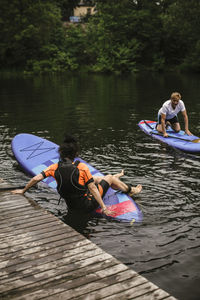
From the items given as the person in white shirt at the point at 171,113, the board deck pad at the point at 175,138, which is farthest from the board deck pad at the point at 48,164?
the person in white shirt at the point at 171,113

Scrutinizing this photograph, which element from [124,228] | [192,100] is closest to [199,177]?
[124,228]

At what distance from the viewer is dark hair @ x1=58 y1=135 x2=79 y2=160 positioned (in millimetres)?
4984

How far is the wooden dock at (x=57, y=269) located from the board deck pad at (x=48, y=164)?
1.30m

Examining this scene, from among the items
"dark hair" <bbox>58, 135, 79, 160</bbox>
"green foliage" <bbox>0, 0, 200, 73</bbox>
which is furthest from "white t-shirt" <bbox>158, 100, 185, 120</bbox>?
"green foliage" <bbox>0, 0, 200, 73</bbox>

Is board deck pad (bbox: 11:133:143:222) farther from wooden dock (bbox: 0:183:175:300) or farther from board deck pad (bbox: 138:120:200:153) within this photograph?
board deck pad (bbox: 138:120:200:153)

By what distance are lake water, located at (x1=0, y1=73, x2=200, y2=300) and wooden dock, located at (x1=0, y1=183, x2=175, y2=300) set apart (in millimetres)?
696

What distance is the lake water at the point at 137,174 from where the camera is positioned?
4.44 meters

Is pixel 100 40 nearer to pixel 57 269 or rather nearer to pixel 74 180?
pixel 74 180

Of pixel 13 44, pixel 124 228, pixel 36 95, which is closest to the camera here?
pixel 124 228

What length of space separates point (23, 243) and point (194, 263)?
2191 mm

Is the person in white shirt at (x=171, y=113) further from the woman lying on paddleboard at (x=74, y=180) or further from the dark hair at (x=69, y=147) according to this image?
the dark hair at (x=69, y=147)

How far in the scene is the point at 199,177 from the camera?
741 cm

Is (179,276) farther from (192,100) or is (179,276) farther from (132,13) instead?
(132,13)

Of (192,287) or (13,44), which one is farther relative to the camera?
(13,44)
